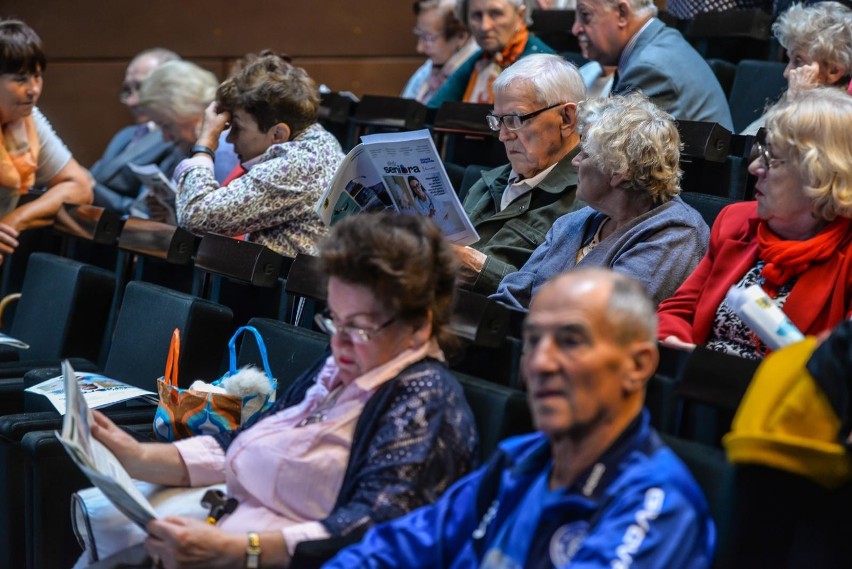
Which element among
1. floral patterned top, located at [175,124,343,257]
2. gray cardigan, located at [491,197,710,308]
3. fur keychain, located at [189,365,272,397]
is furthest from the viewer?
floral patterned top, located at [175,124,343,257]

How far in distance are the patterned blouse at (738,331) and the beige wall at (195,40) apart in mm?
3544

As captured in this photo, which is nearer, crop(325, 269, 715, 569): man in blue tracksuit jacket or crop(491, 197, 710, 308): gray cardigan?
crop(325, 269, 715, 569): man in blue tracksuit jacket

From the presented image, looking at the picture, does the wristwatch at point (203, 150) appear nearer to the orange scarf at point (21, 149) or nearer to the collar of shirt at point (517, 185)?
the orange scarf at point (21, 149)

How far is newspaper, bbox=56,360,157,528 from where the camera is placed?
1.71 metres

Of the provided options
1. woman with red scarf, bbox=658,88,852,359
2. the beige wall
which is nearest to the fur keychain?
woman with red scarf, bbox=658,88,852,359

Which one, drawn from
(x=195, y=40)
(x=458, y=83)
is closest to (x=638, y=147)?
(x=458, y=83)

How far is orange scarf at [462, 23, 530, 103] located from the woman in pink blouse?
2.30 metres

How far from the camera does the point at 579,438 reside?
1.41m

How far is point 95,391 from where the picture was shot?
8.00ft

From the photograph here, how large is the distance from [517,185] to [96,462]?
1.36 meters

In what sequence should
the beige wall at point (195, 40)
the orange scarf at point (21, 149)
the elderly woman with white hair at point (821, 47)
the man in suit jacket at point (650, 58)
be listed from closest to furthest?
the elderly woman with white hair at point (821, 47) < the man in suit jacket at point (650, 58) < the orange scarf at point (21, 149) < the beige wall at point (195, 40)

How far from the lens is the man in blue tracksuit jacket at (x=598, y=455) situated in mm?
1328

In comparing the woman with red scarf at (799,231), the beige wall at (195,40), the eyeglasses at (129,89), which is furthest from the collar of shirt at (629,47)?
the beige wall at (195,40)

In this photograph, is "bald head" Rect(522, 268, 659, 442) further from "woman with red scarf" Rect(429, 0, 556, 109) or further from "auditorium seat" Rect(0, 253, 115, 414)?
"woman with red scarf" Rect(429, 0, 556, 109)
